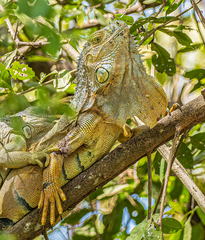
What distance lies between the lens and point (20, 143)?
9.49 feet

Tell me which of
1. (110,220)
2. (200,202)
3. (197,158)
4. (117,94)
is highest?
(117,94)

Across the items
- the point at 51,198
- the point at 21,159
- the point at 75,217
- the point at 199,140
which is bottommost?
the point at 75,217

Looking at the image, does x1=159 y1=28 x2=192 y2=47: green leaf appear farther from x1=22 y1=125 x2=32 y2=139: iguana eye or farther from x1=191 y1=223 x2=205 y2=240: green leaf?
x1=191 y1=223 x2=205 y2=240: green leaf

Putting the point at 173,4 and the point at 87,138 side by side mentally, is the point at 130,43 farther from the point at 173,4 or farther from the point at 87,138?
the point at 87,138

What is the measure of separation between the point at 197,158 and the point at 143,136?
1978mm

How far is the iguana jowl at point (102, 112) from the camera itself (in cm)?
283

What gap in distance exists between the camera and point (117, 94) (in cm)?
288

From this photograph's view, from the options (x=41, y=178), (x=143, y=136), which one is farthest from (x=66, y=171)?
(x=143, y=136)

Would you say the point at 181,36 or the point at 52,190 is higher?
the point at 181,36

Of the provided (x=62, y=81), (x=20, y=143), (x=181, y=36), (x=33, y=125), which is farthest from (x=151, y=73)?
(x=20, y=143)

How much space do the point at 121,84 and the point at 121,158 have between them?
2.56 feet

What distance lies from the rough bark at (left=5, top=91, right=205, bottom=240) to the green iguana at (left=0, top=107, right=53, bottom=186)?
407 mm

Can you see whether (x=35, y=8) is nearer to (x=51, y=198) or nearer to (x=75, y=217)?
(x=51, y=198)

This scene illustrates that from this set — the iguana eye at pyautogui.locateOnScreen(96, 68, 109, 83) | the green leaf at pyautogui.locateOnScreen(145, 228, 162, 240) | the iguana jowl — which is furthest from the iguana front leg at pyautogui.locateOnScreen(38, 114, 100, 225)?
the green leaf at pyautogui.locateOnScreen(145, 228, 162, 240)
